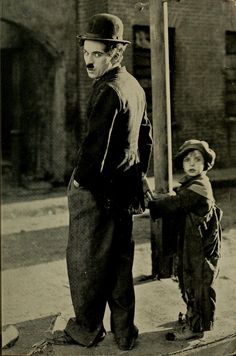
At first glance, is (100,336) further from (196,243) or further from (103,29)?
(103,29)

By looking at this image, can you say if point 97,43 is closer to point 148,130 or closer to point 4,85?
point 148,130

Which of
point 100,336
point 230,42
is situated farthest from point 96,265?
point 230,42

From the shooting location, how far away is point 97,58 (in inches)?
133

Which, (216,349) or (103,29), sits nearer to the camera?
(103,29)

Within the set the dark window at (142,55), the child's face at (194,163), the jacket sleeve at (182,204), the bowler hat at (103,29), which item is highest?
the dark window at (142,55)

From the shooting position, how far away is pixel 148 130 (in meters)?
3.76

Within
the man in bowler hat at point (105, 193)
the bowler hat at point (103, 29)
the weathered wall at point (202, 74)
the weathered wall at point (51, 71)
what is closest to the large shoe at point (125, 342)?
the man in bowler hat at point (105, 193)

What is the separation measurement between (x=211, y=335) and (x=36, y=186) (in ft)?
20.1

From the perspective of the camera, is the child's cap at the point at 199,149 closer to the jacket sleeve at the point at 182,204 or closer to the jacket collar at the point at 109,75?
the jacket sleeve at the point at 182,204

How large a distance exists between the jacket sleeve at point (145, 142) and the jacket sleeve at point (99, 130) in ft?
1.76

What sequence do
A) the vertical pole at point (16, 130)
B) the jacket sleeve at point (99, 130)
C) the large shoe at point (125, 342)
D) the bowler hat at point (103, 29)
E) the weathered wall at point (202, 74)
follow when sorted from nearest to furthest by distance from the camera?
1. the jacket sleeve at point (99, 130)
2. the bowler hat at point (103, 29)
3. the large shoe at point (125, 342)
4. the weathered wall at point (202, 74)
5. the vertical pole at point (16, 130)

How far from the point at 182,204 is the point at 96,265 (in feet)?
2.27

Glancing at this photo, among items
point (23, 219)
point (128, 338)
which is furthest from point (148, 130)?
point (23, 219)

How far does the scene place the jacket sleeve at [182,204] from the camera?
11.7ft
